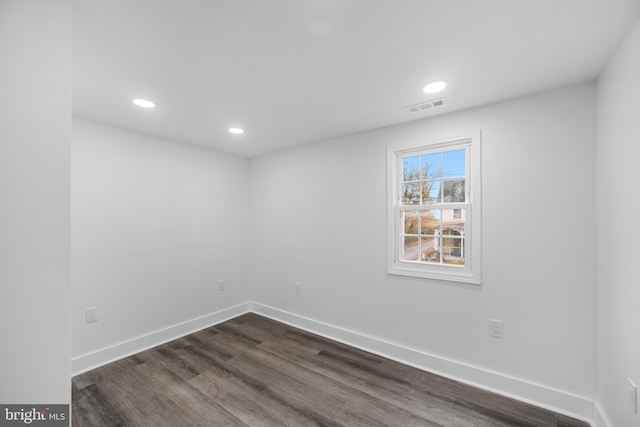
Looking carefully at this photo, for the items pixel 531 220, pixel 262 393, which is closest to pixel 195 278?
pixel 262 393

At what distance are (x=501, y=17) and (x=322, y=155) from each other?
216cm

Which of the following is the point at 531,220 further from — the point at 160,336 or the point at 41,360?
the point at 160,336

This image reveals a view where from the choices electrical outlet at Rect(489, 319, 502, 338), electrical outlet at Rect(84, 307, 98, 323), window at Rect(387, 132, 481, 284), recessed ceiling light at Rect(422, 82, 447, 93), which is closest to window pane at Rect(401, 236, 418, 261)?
window at Rect(387, 132, 481, 284)

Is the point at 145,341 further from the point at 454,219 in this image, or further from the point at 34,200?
the point at 454,219

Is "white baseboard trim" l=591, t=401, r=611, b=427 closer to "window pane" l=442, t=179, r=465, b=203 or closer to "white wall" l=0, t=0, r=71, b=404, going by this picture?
"window pane" l=442, t=179, r=465, b=203

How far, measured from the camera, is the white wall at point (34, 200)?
90 centimetres

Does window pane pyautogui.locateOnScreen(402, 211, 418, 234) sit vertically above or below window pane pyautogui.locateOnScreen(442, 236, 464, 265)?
above

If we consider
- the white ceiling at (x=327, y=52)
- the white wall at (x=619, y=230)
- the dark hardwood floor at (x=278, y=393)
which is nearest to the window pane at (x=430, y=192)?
the white ceiling at (x=327, y=52)

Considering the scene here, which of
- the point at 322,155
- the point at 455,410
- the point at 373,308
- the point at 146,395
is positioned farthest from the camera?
the point at 322,155

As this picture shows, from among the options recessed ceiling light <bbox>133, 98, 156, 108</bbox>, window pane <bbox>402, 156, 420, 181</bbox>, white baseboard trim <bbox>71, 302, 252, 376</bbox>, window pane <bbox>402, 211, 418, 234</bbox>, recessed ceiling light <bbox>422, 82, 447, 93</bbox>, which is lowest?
white baseboard trim <bbox>71, 302, 252, 376</bbox>

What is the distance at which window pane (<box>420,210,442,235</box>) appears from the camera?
2535 millimetres

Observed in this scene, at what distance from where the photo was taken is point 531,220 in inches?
80.4

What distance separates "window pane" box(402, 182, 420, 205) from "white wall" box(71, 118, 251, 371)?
7.73 feet

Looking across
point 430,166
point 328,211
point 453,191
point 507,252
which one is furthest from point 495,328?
point 328,211
